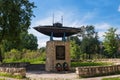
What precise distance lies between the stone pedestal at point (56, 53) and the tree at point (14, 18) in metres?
7.54

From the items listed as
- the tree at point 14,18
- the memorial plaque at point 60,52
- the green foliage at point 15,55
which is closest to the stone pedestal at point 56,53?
the memorial plaque at point 60,52

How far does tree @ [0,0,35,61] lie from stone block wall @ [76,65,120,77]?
16240 mm

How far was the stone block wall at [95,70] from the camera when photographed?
18.3 metres

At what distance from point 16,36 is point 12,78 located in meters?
17.4

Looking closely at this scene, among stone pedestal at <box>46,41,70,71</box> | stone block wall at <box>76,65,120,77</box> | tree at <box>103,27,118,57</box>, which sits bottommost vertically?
stone block wall at <box>76,65,120,77</box>

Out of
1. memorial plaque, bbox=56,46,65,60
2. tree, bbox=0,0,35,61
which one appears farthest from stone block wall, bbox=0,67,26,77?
tree, bbox=0,0,35,61

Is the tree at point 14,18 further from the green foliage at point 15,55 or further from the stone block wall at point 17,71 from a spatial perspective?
the green foliage at point 15,55

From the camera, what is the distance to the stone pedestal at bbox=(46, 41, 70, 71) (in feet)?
88.7

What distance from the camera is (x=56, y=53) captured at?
89.2ft

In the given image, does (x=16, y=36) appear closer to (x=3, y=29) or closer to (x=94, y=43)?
(x=3, y=29)

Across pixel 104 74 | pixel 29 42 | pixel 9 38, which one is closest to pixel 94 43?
pixel 29 42

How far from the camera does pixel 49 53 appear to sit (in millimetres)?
27375

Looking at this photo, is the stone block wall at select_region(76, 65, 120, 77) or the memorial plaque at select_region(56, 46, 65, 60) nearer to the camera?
Answer: the stone block wall at select_region(76, 65, 120, 77)

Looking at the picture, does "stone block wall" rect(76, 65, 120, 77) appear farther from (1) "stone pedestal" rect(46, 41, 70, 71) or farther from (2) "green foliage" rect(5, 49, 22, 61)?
(2) "green foliage" rect(5, 49, 22, 61)
